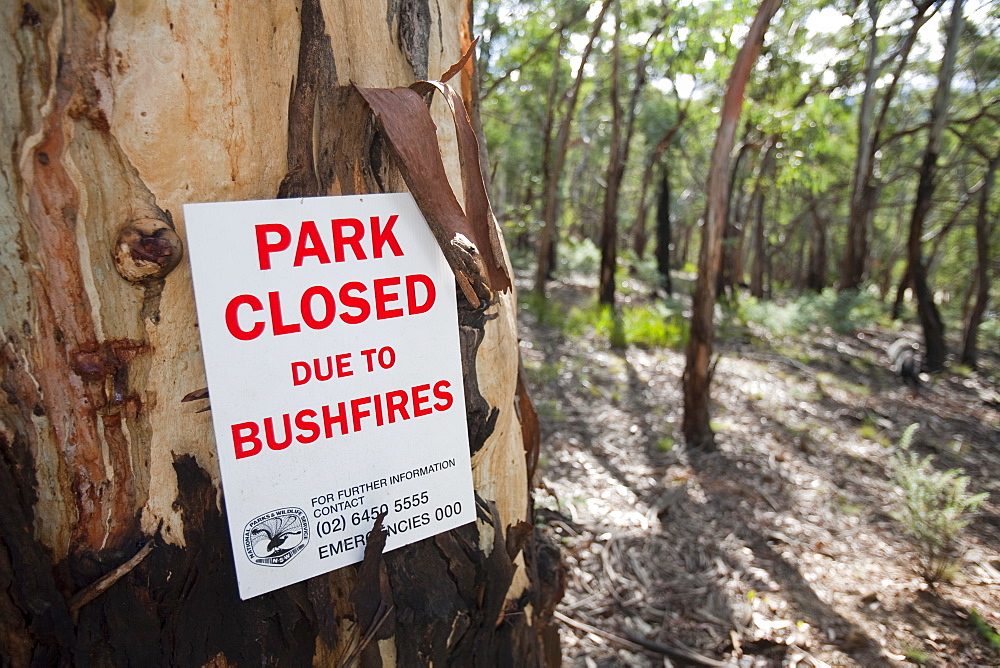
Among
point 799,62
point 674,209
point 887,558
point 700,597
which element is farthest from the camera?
point 674,209

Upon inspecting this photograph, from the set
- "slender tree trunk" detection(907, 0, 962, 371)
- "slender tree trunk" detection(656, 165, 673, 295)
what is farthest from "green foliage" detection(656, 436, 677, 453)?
"slender tree trunk" detection(656, 165, 673, 295)

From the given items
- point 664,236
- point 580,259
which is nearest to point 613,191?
point 664,236

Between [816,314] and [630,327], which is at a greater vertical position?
[630,327]

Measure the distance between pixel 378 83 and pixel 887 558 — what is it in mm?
3803

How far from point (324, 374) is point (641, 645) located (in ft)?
7.26

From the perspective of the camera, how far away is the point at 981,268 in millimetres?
8109

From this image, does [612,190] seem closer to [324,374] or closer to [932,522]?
[932,522]

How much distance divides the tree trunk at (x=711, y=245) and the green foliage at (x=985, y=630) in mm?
2048

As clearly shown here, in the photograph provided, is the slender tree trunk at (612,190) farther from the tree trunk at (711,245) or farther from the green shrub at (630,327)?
the tree trunk at (711,245)

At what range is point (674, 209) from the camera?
1950 centimetres

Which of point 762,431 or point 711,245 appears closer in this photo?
point 711,245

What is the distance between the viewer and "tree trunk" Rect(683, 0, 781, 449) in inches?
157

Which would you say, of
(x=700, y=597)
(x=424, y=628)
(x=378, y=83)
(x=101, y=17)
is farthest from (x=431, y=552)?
(x=700, y=597)

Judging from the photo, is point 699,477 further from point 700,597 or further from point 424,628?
point 424,628
